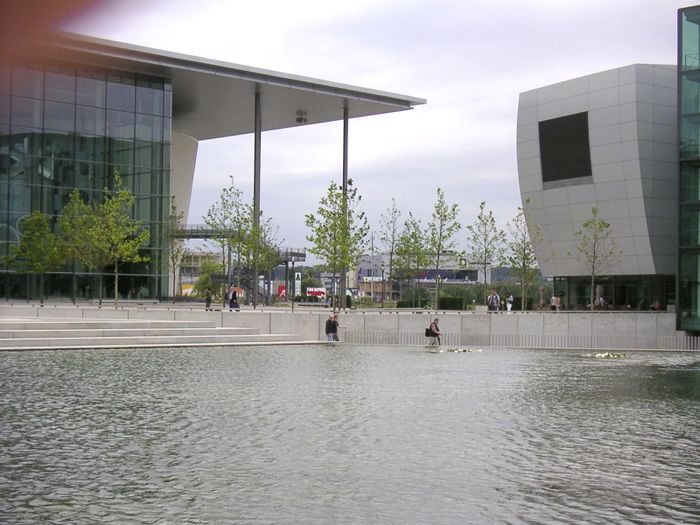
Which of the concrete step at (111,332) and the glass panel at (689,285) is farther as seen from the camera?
the glass panel at (689,285)

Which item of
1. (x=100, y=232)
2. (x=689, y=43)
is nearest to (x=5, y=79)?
(x=689, y=43)

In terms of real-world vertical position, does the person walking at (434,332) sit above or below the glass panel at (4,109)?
below

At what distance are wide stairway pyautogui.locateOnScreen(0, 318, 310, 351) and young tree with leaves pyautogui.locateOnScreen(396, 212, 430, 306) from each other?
2556 centimetres

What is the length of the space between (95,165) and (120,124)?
125 inches

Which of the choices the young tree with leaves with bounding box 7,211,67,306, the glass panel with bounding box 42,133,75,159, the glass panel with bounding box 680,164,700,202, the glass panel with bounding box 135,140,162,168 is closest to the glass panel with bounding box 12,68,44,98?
the glass panel with bounding box 680,164,700,202

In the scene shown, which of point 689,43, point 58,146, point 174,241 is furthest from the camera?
point 174,241

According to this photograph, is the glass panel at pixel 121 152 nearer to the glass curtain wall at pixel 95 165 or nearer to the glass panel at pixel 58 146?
the glass curtain wall at pixel 95 165

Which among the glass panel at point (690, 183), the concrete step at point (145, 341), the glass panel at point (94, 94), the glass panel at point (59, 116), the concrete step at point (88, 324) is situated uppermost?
the glass panel at point (94, 94)

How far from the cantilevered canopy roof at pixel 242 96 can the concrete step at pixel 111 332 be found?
22855 millimetres

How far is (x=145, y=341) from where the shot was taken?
3092 cm

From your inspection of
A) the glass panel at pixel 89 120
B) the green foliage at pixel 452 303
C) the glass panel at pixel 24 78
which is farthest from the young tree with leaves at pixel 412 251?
the glass panel at pixel 24 78

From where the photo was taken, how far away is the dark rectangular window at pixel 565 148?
64750 millimetres

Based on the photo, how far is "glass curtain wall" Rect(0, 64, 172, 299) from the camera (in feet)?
172

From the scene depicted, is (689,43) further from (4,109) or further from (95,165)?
(4,109)
